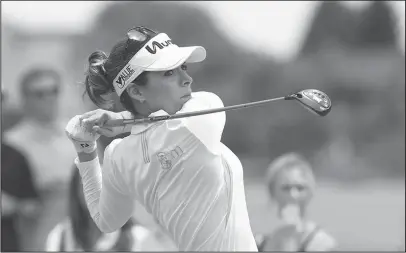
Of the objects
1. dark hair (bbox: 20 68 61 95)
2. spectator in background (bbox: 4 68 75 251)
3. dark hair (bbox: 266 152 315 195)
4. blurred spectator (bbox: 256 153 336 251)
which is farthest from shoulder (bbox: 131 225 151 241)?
dark hair (bbox: 20 68 61 95)

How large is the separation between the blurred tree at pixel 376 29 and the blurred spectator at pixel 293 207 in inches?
43.0

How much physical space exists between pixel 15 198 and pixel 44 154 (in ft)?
1.07

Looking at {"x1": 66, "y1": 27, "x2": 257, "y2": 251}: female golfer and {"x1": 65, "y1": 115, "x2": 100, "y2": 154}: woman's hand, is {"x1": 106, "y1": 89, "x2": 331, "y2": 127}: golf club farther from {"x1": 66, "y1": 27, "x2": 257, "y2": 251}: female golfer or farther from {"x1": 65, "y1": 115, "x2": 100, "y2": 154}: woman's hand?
{"x1": 65, "y1": 115, "x2": 100, "y2": 154}: woman's hand

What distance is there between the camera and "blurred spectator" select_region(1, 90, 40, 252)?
5664 mm

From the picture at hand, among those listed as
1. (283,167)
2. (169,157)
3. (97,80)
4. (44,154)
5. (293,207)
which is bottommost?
(293,207)

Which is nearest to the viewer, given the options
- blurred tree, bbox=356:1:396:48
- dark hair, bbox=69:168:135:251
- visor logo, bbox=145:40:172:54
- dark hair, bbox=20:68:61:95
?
visor logo, bbox=145:40:172:54

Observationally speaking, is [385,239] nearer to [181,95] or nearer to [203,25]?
[203,25]

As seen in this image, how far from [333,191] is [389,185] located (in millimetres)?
403

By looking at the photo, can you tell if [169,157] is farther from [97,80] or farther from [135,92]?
[97,80]

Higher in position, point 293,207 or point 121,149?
point 121,149

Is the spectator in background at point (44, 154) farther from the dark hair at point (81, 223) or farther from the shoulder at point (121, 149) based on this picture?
the shoulder at point (121, 149)

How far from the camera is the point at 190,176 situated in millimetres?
2594

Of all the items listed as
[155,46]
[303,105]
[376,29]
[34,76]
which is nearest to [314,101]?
[303,105]

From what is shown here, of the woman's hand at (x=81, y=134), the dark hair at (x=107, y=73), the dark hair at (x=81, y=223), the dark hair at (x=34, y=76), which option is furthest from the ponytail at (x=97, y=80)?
the dark hair at (x=34, y=76)
